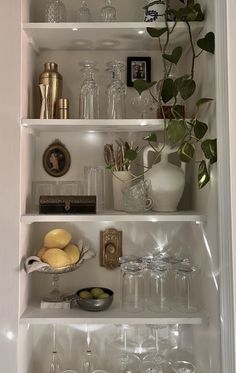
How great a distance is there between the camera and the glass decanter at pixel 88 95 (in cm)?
171

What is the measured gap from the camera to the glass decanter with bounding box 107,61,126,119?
1.71 m

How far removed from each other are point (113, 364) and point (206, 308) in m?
0.56

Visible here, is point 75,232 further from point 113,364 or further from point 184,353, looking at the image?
point 184,353

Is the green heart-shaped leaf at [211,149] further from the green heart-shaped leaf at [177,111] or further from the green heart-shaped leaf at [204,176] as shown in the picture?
the green heart-shaped leaf at [177,111]

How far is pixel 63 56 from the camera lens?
1.84 meters

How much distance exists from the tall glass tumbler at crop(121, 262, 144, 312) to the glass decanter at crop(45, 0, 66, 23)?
1092mm

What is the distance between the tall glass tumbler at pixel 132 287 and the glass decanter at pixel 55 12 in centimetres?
109

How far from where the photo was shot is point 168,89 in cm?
156

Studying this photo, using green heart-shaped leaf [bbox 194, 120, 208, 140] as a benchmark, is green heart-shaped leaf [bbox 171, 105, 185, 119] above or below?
above

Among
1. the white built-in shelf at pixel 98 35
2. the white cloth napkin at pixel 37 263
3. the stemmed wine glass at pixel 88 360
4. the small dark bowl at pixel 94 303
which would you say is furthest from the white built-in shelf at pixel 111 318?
the white built-in shelf at pixel 98 35

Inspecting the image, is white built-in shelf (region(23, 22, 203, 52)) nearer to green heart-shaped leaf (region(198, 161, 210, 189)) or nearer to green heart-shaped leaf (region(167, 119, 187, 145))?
green heart-shaped leaf (region(167, 119, 187, 145))

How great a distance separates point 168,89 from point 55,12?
0.61 meters

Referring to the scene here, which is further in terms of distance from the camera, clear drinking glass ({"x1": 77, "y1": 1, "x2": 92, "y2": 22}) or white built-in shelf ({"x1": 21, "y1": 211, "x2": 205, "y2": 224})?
clear drinking glass ({"x1": 77, "y1": 1, "x2": 92, "y2": 22})

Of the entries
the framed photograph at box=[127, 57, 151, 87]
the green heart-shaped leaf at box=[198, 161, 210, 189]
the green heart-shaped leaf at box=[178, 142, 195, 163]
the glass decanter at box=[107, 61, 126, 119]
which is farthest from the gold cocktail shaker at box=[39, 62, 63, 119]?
the green heart-shaped leaf at box=[198, 161, 210, 189]
